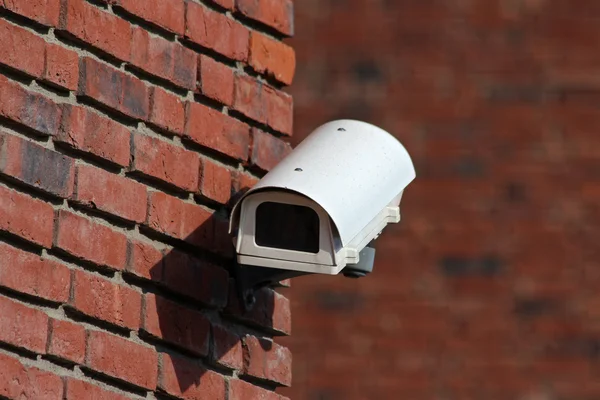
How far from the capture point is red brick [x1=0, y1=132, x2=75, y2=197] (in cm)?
241

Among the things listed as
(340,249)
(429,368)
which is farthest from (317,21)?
(340,249)

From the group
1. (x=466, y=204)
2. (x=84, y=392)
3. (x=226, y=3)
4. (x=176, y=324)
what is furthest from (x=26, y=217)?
(x=466, y=204)

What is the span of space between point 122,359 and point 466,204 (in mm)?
3147

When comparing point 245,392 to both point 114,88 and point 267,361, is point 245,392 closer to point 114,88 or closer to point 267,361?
point 267,361

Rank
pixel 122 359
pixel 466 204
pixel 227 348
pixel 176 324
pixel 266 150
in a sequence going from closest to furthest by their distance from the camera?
pixel 122 359, pixel 176 324, pixel 227 348, pixel 266 150, pixel 466 204

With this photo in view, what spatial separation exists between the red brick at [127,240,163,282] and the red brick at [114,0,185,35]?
45cm

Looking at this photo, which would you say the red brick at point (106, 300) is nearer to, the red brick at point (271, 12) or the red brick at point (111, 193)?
the red brick at point (111, 193)

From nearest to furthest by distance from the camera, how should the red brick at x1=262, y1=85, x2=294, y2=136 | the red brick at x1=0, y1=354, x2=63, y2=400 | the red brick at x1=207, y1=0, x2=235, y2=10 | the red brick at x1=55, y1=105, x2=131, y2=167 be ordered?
the red brick at x1=0, y1=354, x2=63, y2=400
the red brick at x1=55, y1=105, x2=131, y2=167
the red brick at x1=207, y1=0, x2=235, y2=10
the red brick at x1=262, y1=85, x2=294, y2=136

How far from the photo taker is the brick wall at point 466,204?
5441 millimetres

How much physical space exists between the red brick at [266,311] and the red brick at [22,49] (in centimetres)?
65

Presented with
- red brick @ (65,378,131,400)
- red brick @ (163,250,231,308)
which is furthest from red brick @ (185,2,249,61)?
red brick @ (65,378,131,400)

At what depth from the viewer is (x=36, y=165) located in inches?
96.9

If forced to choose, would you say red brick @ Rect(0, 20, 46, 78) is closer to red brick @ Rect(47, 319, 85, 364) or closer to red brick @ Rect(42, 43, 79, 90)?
red brick @ Rect(42, 43, 79, 90)

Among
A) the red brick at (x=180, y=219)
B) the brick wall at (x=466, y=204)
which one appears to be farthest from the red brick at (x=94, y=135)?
the brick wall at (x=466, y=204)
